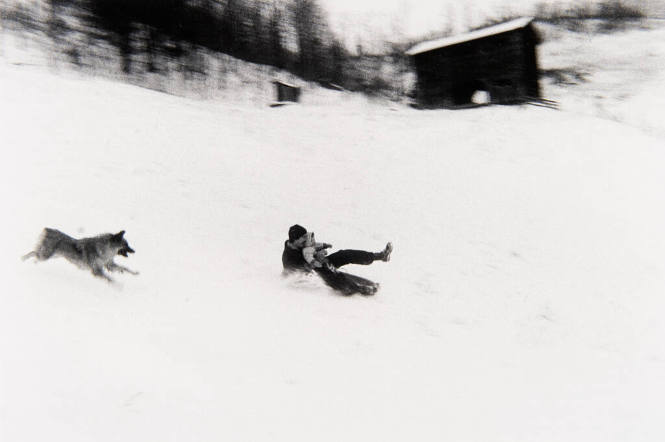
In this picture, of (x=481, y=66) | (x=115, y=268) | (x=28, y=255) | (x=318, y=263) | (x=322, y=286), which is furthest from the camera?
(x=481, y=66)

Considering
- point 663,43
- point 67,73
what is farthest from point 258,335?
point 663,43

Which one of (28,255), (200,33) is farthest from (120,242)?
(200,33)

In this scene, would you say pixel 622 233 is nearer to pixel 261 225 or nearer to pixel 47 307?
pixel 261 225

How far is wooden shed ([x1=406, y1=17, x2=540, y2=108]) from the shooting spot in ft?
64.0

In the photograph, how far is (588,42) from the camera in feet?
128

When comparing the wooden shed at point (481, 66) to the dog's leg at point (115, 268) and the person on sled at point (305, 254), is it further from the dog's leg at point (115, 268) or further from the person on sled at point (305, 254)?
→ the dog's leg at point (115, 268)

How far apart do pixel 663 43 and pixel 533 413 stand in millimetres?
38407

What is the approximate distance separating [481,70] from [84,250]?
A: 1851 centimetres

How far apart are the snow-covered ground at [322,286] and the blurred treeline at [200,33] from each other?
5.60 m

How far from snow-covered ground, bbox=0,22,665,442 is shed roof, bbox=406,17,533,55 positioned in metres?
6.30

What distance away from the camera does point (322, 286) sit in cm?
688

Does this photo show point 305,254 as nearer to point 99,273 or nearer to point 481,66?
point 99,273

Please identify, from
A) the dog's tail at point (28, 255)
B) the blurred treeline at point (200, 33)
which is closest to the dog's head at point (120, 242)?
the dog's tail at point (28, 255)

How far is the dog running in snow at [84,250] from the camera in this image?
17.2 ft
